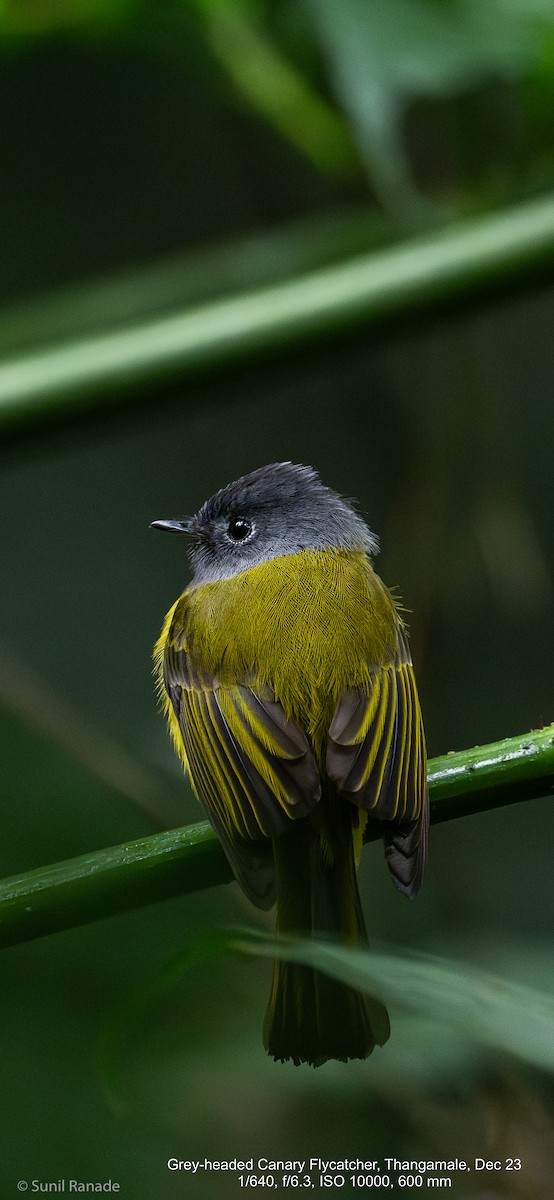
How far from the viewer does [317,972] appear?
6.99 feet

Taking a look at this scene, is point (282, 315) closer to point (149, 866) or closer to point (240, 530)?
point (149, 866)

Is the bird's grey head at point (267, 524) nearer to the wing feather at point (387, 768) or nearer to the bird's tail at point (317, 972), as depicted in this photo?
the wing feather at point (387, 768)

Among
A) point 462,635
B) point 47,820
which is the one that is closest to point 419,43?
point 47,820

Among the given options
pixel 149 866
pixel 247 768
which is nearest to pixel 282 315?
pixel 149 866

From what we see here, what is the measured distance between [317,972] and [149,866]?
546mm

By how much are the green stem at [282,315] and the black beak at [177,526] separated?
1.39m

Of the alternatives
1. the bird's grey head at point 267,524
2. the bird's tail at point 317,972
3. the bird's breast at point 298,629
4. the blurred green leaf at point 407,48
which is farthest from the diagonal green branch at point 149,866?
the bird's grey head at point 267,524

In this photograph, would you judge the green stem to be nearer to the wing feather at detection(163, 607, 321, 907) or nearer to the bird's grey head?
the wing feather at detection(163, 607, 321, 907)

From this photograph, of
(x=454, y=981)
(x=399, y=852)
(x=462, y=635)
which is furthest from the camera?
(x=462, y=635)

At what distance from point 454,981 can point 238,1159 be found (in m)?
2.05

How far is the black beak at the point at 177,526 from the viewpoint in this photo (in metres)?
3.07

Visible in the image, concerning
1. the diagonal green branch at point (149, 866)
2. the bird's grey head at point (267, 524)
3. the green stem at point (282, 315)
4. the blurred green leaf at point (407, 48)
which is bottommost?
the diagonal green branch at point (149, 866)

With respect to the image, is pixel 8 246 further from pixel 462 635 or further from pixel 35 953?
pixel 35 953

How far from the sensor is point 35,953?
2.42 metres
